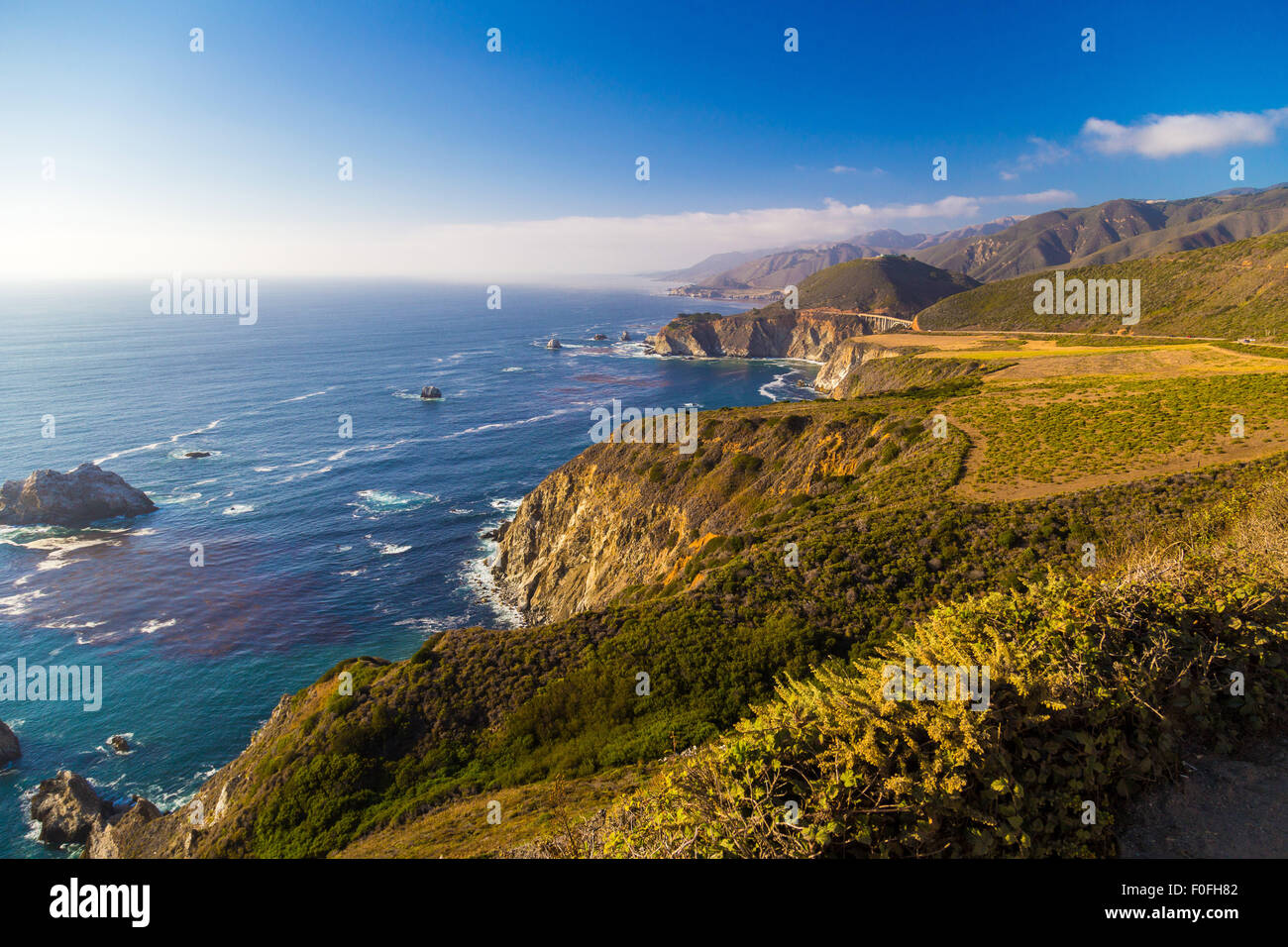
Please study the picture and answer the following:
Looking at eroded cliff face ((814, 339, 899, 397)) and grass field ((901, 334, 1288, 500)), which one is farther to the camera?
eroded cliff face ((814, 339, 899, 397))

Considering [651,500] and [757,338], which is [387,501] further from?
[757,338]

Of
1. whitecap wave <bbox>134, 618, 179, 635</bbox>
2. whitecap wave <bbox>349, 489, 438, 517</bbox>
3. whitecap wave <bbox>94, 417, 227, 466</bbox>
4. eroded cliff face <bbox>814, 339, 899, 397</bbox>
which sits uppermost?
Answer: eroded cliff face <bbox>814, 339, 899, 397</bbox>

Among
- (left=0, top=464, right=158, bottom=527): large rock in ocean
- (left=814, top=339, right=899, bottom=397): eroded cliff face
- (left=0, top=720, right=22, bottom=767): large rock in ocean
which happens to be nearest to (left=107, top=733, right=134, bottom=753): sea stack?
(left=0, top=720, right=22, bottom=767): large rock in ocean

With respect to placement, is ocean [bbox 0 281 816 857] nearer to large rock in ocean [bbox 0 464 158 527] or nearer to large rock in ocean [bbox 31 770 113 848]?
large rock in ocean [bbox 31 770 113 848]

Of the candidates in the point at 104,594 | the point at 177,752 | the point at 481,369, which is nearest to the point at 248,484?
the point at 104,594

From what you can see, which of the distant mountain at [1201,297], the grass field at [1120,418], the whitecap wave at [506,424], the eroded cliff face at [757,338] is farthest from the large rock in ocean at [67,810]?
the eroded cliff face at [757,338]

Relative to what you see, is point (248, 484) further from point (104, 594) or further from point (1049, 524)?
point (1049, 524)

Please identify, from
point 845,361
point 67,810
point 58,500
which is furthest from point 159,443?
point 845,361
